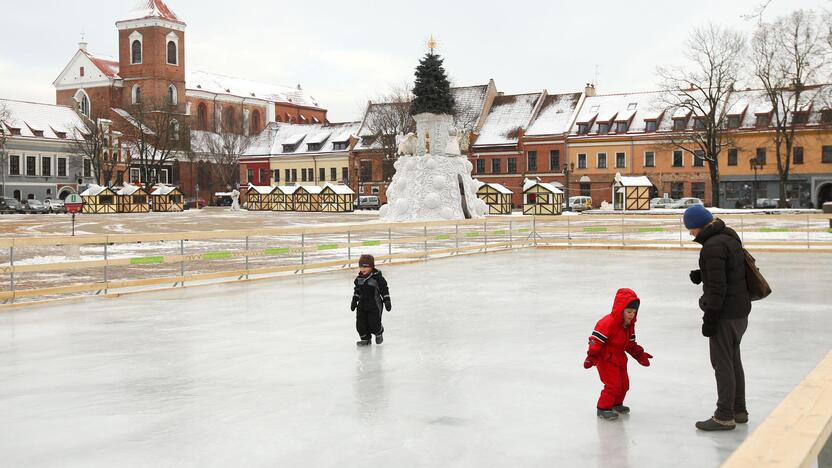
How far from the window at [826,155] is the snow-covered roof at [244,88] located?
267 ft

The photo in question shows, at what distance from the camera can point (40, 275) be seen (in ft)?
66.6

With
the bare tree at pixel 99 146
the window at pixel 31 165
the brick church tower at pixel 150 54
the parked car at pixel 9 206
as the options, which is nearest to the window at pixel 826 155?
the bare tree at pixel 99 146

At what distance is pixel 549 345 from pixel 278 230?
10837 millimetres

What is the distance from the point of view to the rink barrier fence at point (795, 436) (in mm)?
3166

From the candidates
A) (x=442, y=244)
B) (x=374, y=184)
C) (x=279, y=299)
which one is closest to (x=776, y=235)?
(x=442, y=244)

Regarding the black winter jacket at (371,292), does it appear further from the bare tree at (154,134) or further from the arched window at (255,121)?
the arched window at (255,121)

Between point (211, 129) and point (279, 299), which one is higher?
point (211, 129)

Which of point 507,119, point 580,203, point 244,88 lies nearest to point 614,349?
point 580,203

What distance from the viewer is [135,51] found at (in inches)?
4254

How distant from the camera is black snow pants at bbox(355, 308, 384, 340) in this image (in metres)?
9.87

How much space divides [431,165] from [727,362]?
44806 millimetres

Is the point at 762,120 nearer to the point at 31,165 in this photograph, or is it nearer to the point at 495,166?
the point at 495,166

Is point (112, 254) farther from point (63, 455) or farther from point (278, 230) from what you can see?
point (63, 455)

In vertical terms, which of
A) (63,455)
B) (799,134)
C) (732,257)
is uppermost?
(799,134)
